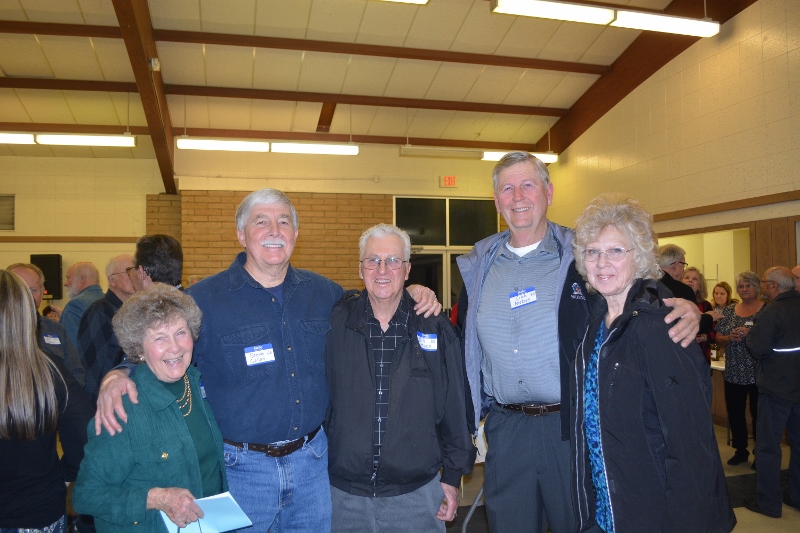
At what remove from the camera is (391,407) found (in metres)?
2.27

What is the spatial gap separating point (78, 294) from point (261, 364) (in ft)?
12.3

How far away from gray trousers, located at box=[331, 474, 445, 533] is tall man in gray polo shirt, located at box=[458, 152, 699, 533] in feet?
1.07

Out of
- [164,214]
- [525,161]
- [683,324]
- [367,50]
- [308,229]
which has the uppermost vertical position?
[367,50]

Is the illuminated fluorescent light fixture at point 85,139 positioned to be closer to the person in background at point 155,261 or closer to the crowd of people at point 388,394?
the person in background at point 155,261

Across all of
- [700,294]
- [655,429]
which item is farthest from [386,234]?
[700,294]

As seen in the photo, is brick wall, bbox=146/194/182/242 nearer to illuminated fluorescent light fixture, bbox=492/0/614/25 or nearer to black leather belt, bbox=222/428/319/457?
illuminated fluorescent light fixture, bbox=492/0/614/25

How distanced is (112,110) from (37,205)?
9.44 ft

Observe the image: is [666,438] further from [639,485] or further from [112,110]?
[112,110]

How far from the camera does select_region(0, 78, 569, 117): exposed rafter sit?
28.8 ft

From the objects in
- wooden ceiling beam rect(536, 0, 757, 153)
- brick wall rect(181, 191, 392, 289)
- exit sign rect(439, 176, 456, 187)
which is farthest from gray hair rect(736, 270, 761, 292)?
brick wall rect(181, 191, 392, 289)

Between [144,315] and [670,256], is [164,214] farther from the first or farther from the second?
[144,315]

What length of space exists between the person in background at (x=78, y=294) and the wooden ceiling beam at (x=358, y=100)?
498 cm

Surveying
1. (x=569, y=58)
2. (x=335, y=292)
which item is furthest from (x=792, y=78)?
(x=335, y=292)

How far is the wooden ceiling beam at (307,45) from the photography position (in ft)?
24.4
